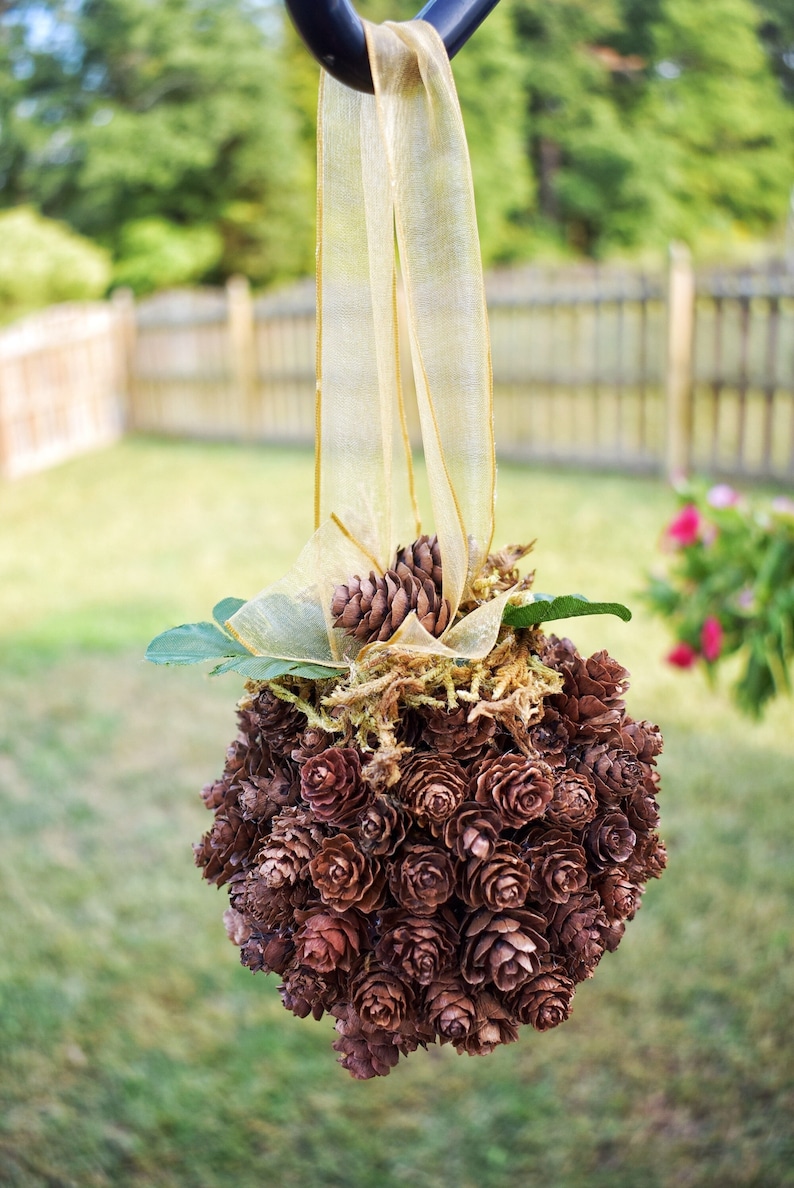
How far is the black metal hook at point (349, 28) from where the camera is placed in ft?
2.58

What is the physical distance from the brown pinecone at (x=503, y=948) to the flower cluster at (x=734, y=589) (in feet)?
7.55

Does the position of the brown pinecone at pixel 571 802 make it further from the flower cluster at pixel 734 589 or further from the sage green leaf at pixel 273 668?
the flower cluster at pixel 734 589

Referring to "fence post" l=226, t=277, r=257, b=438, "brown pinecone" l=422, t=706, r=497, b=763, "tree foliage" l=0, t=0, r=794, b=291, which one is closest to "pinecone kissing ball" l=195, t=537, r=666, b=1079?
"brown pinecone" l=422, t=706, r=497, b=763

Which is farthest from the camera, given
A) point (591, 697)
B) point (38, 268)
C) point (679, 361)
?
point (38, 268)

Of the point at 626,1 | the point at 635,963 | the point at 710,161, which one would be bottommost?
the point at 635,963

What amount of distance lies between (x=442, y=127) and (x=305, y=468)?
26.6 feet

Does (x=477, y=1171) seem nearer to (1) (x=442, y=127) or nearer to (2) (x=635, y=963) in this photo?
(2) (x=635, y=963)

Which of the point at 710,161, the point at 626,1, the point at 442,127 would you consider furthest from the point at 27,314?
the point at 442,127

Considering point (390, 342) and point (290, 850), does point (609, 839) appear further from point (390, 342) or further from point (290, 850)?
point (390, 342)

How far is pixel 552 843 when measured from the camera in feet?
2.68

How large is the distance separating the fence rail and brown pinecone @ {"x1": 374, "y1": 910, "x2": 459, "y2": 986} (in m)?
6.85

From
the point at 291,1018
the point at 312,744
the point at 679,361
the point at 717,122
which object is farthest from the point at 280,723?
the point at 717,122

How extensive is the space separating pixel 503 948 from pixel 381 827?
128mm

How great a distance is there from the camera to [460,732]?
2.72ft
